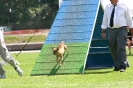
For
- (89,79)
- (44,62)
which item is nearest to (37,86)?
(89,79)

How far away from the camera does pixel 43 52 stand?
13.3 meters

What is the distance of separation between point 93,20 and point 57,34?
1.03 meters

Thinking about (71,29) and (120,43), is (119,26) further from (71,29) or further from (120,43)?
(71,29)

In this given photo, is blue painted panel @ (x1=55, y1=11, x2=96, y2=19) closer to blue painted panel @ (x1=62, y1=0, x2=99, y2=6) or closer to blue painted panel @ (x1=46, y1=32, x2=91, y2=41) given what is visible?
blue painted panel @ (x1=62, y1=0, x2=99, y2=6)

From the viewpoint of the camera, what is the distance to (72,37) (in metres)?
13.3

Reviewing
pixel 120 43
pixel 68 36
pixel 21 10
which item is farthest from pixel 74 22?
pixel 21 10

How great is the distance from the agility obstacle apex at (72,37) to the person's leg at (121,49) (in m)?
0.81

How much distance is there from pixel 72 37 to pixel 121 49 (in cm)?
160

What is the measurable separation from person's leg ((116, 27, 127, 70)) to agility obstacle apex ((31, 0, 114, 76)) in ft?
2.65

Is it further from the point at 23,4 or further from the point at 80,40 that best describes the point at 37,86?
the point at 23,4

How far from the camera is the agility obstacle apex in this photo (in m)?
12.6

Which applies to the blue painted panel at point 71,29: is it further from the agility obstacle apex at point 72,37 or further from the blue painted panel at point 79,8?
the blue painted panel at point 79,8

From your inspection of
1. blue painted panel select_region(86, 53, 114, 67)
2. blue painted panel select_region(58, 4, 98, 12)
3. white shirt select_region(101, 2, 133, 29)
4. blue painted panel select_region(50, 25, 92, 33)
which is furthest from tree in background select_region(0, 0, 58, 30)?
white shirt select_region(101, 2, 133, 29)

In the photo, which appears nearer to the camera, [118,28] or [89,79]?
[89,79]
